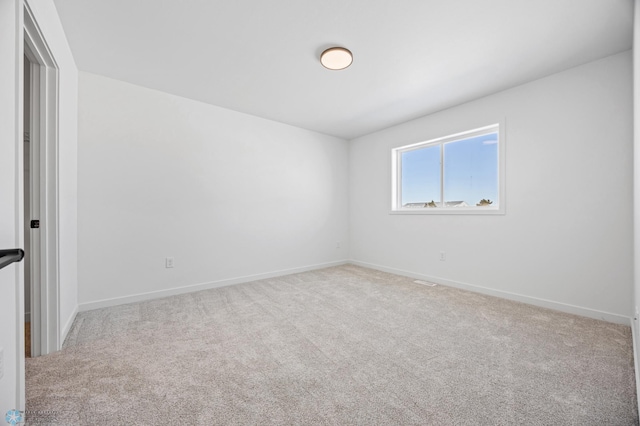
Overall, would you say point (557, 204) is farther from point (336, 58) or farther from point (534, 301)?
point (336, 58)

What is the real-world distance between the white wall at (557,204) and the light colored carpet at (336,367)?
0.33 metres

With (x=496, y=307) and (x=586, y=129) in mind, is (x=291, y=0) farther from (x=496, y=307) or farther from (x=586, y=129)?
(x=496, y=307)

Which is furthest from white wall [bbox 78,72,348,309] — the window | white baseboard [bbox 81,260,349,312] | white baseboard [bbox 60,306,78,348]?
the window

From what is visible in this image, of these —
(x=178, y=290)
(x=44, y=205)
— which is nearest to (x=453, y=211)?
(x=178, y=290)

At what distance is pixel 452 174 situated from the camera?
3.82 m

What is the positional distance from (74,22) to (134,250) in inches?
82.9

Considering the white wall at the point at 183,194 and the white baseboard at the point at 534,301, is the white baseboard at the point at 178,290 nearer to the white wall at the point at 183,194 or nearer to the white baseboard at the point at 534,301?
the white wall at the point at 183,194

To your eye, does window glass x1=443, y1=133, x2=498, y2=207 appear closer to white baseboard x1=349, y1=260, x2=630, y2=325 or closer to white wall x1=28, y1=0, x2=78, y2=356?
white baseboard x1=349, y1=260, x2=630, y2=325

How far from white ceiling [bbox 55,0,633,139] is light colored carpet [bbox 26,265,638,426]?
2426 mm

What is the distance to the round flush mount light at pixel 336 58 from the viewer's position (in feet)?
7.67

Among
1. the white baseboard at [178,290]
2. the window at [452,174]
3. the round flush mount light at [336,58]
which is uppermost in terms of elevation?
the round flush mount light at [336,58]

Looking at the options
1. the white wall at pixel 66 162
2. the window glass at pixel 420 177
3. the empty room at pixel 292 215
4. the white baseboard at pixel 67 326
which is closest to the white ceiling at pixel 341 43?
the empty room at pixel 292 215

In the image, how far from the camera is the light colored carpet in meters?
1.34

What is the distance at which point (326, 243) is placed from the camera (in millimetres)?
4883
